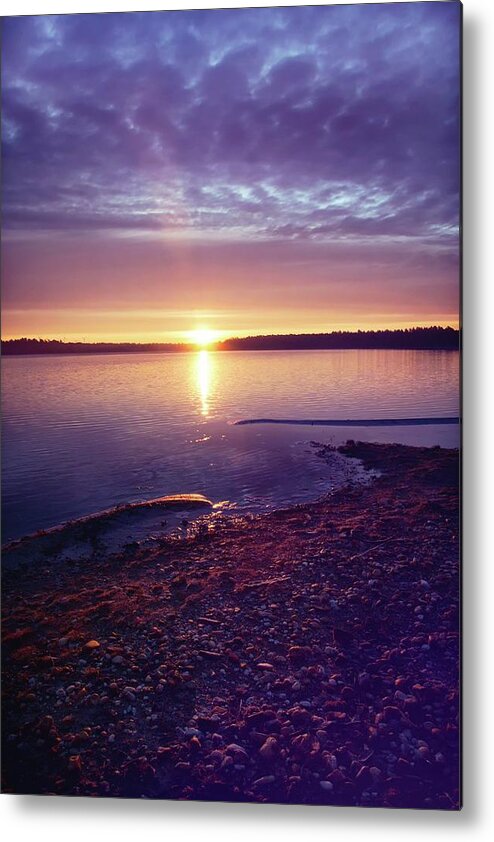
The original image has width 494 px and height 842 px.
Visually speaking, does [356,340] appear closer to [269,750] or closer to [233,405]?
[233,405]

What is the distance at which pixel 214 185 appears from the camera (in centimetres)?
257

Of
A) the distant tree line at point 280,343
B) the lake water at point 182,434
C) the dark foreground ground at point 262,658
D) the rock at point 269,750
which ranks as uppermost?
the distant tree line at point 280,343

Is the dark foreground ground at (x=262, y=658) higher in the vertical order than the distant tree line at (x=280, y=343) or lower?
lower

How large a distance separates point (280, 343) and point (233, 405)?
1.09ft

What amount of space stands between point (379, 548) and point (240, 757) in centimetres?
93

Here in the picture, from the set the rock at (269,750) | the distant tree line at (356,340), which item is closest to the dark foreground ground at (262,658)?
the rock at (269,750)

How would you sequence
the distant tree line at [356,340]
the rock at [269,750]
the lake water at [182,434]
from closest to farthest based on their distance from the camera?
the rock at [269,750] → the distant tree line at [356,340] → the lake water at [182,434]

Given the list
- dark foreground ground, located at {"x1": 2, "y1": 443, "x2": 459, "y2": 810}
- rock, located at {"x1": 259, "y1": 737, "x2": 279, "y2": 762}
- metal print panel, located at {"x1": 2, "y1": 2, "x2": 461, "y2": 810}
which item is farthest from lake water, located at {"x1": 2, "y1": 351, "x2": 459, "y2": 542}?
rock, located at {"x1": 259, "y1": 737, "x2": 279, "y2": 762}

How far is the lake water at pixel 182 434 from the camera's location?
8.59 ft

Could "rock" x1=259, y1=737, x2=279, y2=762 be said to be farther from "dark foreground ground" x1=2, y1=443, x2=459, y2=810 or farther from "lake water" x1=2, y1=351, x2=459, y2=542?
"lake water" x1=2, y1=351, x2=459, y2=542

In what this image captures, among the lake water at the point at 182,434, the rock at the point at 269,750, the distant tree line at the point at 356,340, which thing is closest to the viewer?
the rock at the point at 269,750

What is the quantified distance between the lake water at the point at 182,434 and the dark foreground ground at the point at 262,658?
0.53 feet

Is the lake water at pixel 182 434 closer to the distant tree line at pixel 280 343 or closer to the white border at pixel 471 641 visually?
the distant tree line at pixel 280 343

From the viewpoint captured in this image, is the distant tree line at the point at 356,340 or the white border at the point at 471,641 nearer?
the white border at the point at 471,641
